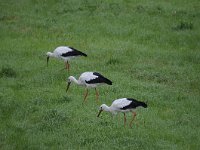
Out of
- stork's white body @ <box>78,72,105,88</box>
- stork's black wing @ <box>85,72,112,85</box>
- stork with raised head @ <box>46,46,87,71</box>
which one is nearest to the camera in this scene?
stork's black wing @ <box>85,72,112,85</box>

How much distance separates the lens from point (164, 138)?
1312cm

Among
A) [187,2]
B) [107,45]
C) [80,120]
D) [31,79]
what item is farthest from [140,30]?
[80,120]

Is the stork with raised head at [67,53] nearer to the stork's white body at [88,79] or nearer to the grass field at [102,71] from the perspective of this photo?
the grass field at [102,71]

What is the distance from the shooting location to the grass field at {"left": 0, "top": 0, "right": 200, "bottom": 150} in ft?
43.7

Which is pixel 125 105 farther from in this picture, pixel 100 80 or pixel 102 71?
pixel 102 71

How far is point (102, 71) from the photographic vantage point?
723 inches

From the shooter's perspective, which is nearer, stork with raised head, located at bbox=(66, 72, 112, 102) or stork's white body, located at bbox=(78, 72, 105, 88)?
stork with raised head, located at bbox=(66, 72, 112, 102)

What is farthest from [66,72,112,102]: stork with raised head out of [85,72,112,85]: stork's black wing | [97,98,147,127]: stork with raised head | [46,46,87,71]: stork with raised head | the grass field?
[46,46,87,71]: stork with raised head

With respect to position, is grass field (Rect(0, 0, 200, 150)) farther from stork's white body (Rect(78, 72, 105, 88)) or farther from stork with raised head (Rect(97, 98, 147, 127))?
stork's white body (Rect(78, 72, 105, 88))

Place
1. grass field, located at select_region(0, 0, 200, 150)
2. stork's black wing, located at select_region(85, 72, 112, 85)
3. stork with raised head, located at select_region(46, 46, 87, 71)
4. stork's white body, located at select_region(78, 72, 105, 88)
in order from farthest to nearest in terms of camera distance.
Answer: stork with raised head, located at select_region(46, 46, 87, 71) → stork's white body, located at select_region(78, 72, 105, 88) → stork's black wing, located at select_region(85, 72, 112, 85) → grass field, located at select_region(0, 0, 200, 150)

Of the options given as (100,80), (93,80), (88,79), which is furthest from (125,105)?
(88,79)

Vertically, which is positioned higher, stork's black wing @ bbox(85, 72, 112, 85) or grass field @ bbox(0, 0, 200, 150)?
stork's black wing @ bbox(85, 72, 112, 85)

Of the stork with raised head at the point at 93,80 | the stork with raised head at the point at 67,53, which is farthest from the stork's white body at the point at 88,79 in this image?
the stork with raised head at the point at 67,53

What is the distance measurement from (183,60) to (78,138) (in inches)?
314
